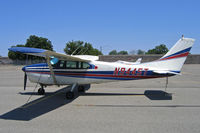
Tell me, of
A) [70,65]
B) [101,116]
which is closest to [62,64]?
[70,65]

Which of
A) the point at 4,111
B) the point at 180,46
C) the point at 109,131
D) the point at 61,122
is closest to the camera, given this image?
the point at 109,131

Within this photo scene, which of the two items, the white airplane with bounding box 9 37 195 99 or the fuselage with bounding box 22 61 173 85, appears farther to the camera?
the fuselage with bounding box 22 61 173 85

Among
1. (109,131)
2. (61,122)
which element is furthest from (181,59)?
(61,122)

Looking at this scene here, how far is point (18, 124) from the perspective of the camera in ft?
12.4

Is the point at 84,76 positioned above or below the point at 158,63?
below

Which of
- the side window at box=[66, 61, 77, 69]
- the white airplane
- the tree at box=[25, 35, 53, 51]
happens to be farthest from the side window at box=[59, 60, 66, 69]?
the tree at box=[25, 35, 53, 51]

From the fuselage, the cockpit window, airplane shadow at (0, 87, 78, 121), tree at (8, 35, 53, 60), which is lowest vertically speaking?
airplane shadow at (0, 87, 78, 121)

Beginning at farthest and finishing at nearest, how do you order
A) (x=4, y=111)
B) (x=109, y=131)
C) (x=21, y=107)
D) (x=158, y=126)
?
1. (x=21, y=107)
2. (x=4, y=111)
3. (x=158, y=126)
4. (x=109, y=131)

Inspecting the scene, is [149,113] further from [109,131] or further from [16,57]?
[16,57]

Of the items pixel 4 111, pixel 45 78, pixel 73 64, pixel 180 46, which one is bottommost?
pixel 4 111

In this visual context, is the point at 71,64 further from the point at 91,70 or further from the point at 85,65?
the point at 91,70

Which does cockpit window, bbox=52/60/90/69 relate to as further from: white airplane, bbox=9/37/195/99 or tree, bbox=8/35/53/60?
tree, bbox=8/35/53/60

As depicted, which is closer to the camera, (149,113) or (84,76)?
(149,113)

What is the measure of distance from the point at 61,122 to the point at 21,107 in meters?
2.24
